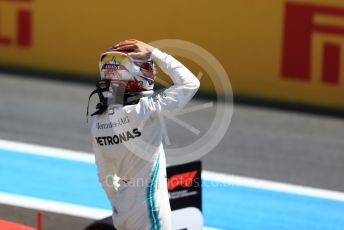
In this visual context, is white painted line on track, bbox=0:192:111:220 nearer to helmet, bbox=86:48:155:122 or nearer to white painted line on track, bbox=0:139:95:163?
white painted line on track, bbox=0:139:95:163

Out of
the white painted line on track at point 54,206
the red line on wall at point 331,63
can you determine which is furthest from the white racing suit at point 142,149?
the red line on wall at point 331,63

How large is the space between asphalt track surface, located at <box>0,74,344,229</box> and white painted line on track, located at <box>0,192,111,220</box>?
192cm

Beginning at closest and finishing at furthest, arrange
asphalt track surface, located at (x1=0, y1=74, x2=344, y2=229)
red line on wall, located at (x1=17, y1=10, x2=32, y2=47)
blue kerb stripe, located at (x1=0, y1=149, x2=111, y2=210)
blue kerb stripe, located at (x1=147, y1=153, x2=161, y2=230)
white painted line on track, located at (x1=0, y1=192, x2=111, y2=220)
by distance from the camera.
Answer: blue kerb stripe, located at (x1=147, y1=153, x2=161, y2=230) → white painted line on track, located at (x1=0, y1=192, x2=111, y2=220) → blue kerb stripe, located at (x1=0, y1=149, x2=111, y2=210) → asphalt track surface, located at (x1=0, y1=74, x2=344, y2=229) → red line on wall, located at (x1=17, y1=10, x2=32, y2=47)

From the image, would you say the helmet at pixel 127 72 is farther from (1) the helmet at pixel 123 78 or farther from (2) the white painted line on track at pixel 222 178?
(2) the white painted line on track at pixel 222 178

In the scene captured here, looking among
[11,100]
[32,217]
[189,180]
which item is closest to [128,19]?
[11,100]

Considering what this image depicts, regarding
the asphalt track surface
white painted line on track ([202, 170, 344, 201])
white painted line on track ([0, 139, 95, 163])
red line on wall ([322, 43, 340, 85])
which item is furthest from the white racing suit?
red line on wall ([322, 43, 340, 85])

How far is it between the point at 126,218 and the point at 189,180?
1418mm

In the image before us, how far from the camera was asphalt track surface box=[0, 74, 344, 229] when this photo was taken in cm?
1024

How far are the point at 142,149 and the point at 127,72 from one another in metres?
0.50

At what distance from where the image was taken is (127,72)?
5867 mm

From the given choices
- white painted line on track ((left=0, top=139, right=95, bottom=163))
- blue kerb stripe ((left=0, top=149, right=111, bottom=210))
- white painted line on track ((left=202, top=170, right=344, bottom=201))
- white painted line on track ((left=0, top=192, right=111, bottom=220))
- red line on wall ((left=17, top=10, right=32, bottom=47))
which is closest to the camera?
white painted line on track ((left=0, top=192, right=111, bottom=220))

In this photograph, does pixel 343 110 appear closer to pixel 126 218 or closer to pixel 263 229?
pixel 263 229

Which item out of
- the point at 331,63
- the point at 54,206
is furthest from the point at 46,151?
the point at 331,63

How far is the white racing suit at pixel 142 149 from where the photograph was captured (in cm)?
583
